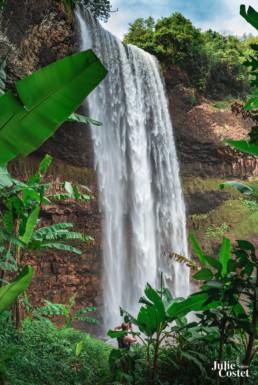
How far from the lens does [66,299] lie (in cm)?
1182

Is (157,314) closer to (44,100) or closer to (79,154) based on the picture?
(44,100)

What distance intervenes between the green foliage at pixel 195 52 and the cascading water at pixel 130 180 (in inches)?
94.9

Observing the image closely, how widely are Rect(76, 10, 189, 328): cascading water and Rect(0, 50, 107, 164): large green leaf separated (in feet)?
35.4

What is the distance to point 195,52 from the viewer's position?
1727 cm

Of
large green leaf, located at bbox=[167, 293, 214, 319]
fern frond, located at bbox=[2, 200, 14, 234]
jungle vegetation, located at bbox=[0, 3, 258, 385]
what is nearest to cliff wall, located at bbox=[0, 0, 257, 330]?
jungle vegetation, located at bbox=[0, 3, 258, 385]

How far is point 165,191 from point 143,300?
440 inches

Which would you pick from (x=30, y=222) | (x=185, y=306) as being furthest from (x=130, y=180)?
(x=185, y=306)

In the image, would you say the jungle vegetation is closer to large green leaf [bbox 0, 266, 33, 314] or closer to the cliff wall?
large green leaf [bbox 0, 266, 33, 314]

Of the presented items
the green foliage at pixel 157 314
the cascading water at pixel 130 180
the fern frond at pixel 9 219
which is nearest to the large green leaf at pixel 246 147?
the green foliage at pixel 157 314

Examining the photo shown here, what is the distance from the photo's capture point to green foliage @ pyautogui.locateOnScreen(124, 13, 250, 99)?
1653cm

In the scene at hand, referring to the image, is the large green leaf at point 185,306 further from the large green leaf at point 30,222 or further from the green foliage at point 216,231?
the green foliage at point 216,231

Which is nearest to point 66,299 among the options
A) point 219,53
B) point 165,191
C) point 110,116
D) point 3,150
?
point 165,191

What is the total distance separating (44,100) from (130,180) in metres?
11.4

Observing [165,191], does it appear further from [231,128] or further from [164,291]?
[164,291]
